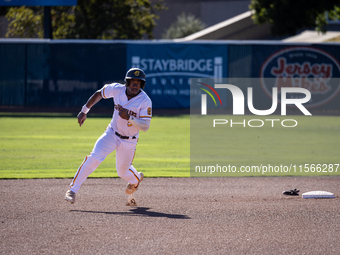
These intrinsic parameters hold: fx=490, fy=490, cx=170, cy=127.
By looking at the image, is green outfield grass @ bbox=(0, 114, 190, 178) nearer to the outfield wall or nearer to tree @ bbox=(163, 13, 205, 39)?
the outfield wall

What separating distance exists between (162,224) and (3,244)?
2.00 meters

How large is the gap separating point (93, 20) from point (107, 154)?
30.2 metres

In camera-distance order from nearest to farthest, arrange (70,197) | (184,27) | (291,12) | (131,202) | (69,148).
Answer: (70,197), (131,202), (69,148), (291,12), (184,27)

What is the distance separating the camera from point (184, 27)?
55.3 m

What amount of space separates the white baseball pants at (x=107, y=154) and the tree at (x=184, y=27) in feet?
160

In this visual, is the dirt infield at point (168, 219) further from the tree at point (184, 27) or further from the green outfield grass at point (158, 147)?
the tree at point (184, 27)

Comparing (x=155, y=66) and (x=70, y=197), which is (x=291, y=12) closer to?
(x=155, y=66)

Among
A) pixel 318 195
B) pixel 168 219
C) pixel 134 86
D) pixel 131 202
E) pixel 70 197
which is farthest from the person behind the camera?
pixel 318 195

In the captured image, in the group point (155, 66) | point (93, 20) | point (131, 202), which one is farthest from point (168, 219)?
point (93, 20)

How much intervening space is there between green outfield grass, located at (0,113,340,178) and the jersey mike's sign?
5119mm

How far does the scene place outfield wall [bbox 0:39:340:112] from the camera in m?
25.7

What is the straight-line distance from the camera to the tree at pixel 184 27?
55.1 m

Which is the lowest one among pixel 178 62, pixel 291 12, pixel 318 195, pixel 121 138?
pixel 318 195

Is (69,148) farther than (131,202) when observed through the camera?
Yes
